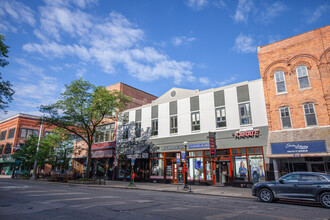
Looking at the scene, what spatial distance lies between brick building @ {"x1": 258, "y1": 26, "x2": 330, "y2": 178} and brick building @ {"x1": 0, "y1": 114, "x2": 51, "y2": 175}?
50627 millimetres

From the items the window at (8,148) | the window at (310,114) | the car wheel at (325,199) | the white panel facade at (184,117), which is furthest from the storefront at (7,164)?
the car wheel at (325,199)

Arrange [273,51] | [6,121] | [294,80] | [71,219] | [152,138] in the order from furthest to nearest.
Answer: [6,121] < [152,138] < [273,51] < [294,80] < [71,219]

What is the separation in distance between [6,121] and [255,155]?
6327 centimetres

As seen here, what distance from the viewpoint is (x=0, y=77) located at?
1770cm

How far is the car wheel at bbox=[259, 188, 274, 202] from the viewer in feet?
35.2

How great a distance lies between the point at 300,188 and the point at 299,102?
10348 millimetres

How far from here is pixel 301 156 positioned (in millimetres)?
16094

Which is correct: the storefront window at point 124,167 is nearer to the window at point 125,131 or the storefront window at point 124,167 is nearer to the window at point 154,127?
the window at point 125,131

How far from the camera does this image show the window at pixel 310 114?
56.6ft

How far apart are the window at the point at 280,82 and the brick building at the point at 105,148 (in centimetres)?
1739

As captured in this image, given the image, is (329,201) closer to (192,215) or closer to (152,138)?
(192,215)

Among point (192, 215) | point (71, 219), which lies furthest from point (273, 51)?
point (71, 219)

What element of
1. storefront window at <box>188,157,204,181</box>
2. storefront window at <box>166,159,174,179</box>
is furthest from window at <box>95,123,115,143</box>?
storefront window at <box>188,157,204,181</box>

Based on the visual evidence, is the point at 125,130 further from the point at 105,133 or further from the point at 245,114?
the point at 245,114
